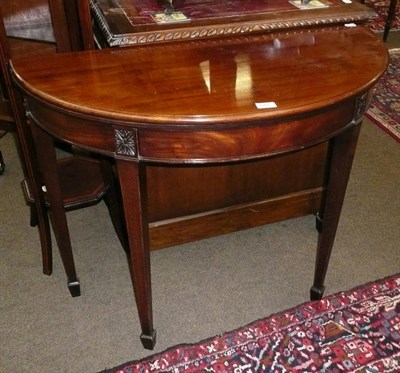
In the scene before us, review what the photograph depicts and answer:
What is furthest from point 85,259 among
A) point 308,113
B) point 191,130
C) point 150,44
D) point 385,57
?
point 385,57

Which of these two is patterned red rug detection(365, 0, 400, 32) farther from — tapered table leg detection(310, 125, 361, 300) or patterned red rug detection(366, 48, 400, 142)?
tapered table leg detection(310, 125, 361, 300)

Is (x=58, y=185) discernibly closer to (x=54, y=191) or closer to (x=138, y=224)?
(x=54, y=191)

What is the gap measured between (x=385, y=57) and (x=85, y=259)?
4.03ft

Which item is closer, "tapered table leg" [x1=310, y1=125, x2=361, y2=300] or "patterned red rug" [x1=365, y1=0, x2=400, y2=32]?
"tapered table leg" [x1=310, y1=125, x2=361, y2=300]

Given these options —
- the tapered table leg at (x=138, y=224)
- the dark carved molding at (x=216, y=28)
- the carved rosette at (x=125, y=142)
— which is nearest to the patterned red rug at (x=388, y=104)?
the dark carved molding at (x=216, y=28)

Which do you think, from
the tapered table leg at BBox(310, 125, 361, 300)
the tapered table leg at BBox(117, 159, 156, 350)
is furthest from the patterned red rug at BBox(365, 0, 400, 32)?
the tapered table leg at BBox(117, 159, 156, 350)

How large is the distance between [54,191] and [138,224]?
338 mm

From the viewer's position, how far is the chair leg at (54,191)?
49.3 inches

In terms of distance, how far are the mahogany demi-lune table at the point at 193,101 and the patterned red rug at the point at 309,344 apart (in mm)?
315

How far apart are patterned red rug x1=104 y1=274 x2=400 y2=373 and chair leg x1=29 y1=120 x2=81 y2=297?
13.8 inches

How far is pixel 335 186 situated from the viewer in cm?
133

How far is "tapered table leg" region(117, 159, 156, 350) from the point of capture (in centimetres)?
107

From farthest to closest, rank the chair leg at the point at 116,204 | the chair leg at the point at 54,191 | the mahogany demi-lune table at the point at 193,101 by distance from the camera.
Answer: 1. the chair leg at the point at 116,204
2. the chair leg at the point at 54,191
3. the mahogany demi-lune table at the point at 193,101

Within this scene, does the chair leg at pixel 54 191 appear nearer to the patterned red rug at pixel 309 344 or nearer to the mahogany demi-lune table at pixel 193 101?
the mahogany demi-lune table at pixel 193 101
